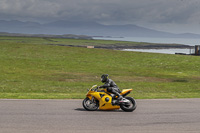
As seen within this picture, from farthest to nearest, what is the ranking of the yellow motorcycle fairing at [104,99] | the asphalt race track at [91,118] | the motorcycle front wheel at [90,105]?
the motorcycle front wheel at [90,105] < the yellow motorcycle fairing at [104,99] < the asphalt race track at [91,118]

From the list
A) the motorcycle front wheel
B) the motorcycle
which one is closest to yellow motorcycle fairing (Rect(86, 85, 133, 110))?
the motorcycle

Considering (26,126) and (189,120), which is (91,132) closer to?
(26,126)

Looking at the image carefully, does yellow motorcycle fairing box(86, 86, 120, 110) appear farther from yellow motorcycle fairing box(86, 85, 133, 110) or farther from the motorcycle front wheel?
the motorcycle front wheel

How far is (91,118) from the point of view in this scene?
12.3 meters

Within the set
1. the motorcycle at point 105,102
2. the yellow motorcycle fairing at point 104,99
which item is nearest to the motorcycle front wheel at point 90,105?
the motorcycle at point 105,102

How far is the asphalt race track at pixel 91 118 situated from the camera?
10484mm

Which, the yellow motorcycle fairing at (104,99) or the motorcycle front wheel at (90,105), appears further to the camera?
the motorcycle front wheel at (90,105)

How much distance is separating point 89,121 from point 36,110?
301 centimetres

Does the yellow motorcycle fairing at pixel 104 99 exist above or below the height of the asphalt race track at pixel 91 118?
above

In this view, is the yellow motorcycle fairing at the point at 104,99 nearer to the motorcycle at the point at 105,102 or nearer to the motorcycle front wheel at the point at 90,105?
the motorcycle at the point at 105,102

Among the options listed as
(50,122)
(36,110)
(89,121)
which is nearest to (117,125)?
(89,121)

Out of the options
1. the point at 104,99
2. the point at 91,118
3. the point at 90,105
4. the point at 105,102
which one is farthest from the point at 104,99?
the point at 91,118

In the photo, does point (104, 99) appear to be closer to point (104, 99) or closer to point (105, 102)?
point (104, 99)

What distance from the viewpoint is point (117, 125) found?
11.1 metres
